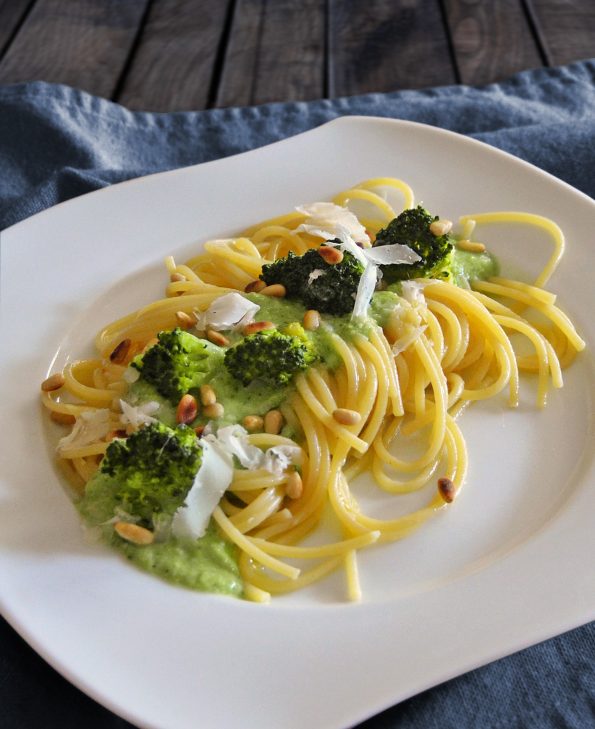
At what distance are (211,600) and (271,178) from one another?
284 centimetres

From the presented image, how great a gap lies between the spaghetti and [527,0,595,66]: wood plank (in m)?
3.02

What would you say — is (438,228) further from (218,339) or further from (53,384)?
(53,384)

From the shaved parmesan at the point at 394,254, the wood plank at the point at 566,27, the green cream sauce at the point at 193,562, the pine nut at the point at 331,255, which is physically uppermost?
the pine nut at the point at 331,255

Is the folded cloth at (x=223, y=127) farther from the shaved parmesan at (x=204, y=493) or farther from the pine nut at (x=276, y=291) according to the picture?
the shaved parmesan at (x=204, y=493)

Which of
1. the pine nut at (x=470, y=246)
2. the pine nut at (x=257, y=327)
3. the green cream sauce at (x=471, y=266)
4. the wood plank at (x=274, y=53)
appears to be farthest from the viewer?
the wood plank at (x=274, y=53)

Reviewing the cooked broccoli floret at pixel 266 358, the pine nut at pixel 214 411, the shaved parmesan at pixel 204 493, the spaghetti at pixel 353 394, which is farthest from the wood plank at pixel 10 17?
the shaved parmesan at pixel 204 493

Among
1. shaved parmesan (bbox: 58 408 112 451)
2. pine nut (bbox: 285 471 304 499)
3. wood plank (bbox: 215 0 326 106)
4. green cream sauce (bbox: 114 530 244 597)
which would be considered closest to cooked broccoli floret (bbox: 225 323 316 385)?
pine nut (bbox: 285 471 304 499)

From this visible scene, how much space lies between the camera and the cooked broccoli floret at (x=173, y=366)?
12.7 ft

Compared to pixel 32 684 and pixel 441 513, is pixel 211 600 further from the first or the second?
pixel 441 513

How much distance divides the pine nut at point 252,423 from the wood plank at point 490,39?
14.1 ft

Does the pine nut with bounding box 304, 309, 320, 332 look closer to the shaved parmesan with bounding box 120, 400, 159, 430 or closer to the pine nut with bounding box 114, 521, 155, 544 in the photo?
the shaved parmesan with bounding box 120, 400, 159, 430

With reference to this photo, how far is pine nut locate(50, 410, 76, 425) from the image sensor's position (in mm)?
4238

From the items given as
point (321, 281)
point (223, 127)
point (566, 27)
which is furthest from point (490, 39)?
point (321, 281)

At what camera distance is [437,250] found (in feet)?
14.8
